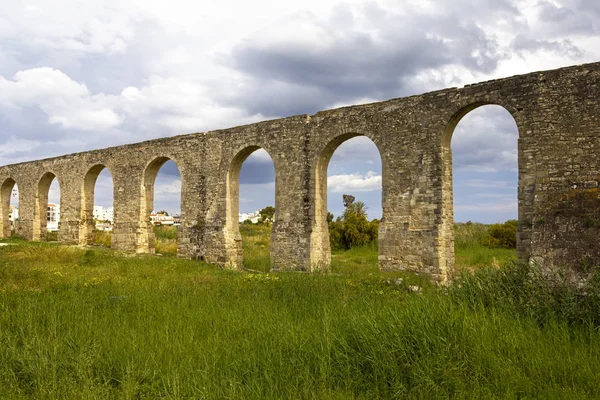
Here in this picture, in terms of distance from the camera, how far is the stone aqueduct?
9.50m

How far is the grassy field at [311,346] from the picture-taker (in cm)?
430

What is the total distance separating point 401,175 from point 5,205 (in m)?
23.9

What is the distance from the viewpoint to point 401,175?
12.1 meters

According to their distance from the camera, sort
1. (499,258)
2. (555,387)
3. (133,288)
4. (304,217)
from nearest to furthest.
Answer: (555,387), (133,288), (304,217), (499,258)

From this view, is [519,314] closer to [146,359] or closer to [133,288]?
[146,359]

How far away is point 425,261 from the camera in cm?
1146

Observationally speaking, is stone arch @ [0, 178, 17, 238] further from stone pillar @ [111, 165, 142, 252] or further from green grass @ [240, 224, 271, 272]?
green grass @ [240, 224, 271, 272]

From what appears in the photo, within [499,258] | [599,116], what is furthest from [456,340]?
[499,258]

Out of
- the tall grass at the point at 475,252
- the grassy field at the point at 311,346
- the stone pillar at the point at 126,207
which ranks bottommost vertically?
the grassy field at the point at 311,346

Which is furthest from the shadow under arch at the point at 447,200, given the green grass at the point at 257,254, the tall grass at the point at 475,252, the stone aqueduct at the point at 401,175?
the green grass at the point at 257,254

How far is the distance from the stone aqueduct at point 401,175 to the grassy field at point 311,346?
2.92 m

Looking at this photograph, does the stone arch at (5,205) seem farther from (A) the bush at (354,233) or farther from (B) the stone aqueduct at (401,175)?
(A) the bush at (354,233)

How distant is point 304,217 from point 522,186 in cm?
598

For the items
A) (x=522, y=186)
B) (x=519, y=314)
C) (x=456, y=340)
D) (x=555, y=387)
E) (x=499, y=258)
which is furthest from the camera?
(x=499, y=258)
